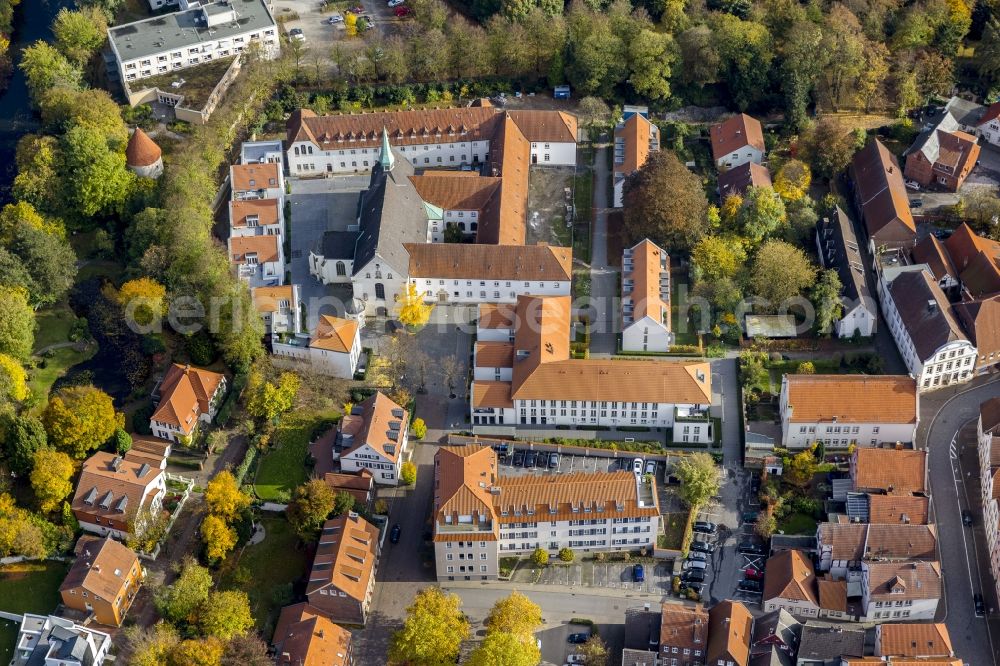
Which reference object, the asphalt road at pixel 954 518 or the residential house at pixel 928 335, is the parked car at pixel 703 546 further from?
the residential house at pixel 928 335

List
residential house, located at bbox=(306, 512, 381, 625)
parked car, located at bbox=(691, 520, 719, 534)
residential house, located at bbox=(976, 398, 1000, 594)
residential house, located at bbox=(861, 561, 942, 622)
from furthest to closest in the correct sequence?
parked car, located at bbox=(691, 520, 719, 534), residential house, located at bbox=(976, 398, 1000, 594), residential house, located at bbox=(306, 512, 381, 625), residential house, located at bbox=(861, 561, 942, 622)

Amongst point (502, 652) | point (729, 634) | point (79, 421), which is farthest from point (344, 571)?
point (729, 634)

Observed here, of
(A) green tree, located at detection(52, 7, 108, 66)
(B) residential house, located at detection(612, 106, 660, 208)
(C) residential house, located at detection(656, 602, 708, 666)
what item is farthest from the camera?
(A) green tree, located at detection(52, 7, 108, 66)

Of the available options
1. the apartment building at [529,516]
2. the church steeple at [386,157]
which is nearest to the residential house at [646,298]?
the apartment building at [529,516]

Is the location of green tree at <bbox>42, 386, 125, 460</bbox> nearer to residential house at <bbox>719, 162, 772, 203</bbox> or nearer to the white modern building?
the white modern building

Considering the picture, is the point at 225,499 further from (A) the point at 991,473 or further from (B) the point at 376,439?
(A) the point at 991,473

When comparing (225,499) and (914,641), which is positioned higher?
(225,499)

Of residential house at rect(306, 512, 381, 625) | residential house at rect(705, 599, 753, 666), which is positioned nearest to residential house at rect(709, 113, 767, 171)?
residential house at rect(705, 599, 753, 666)
